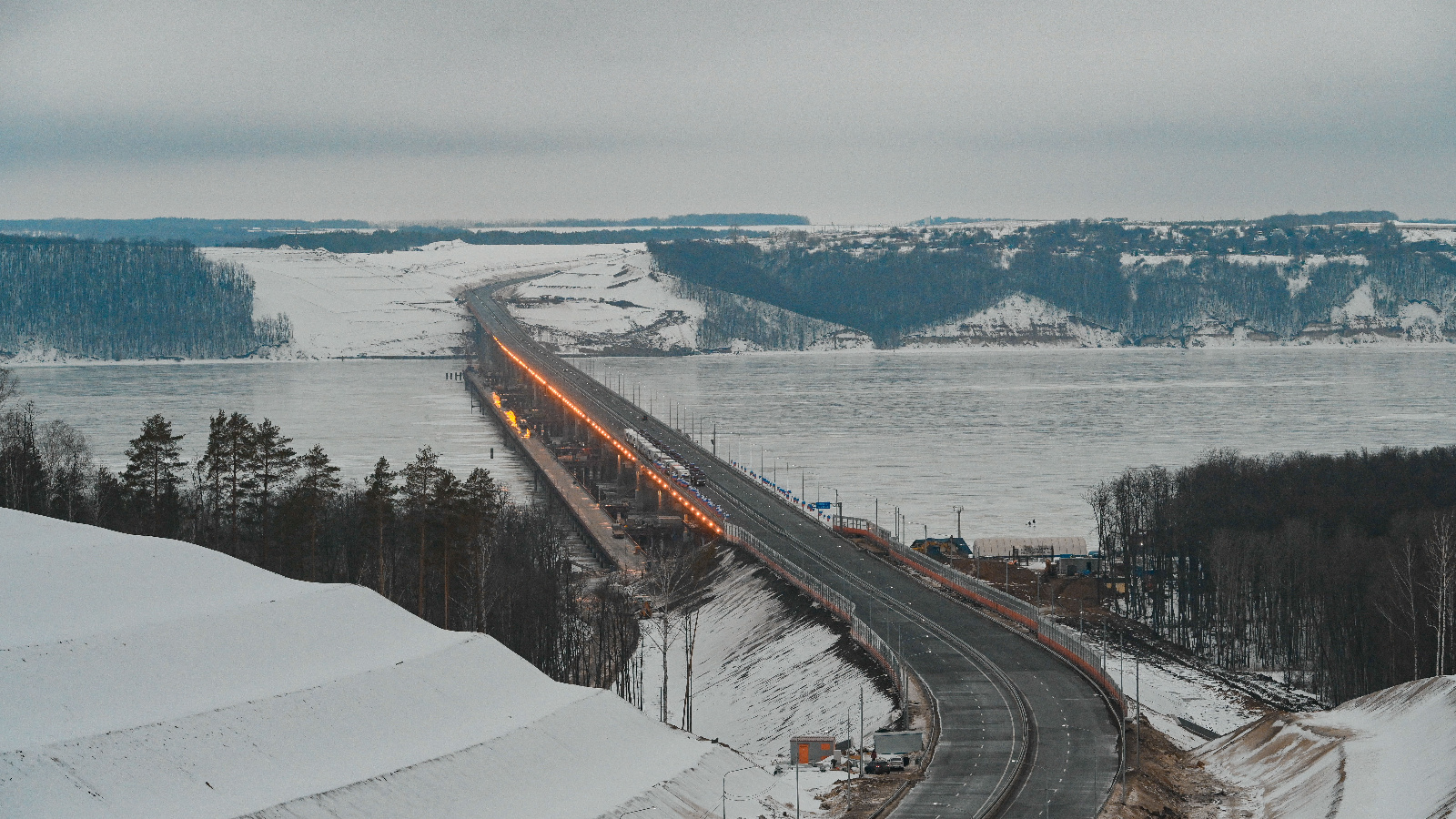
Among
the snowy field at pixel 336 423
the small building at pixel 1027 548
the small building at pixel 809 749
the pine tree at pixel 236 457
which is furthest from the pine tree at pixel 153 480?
the small building at pixel 1027 548

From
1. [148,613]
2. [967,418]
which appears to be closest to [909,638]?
[148,613]

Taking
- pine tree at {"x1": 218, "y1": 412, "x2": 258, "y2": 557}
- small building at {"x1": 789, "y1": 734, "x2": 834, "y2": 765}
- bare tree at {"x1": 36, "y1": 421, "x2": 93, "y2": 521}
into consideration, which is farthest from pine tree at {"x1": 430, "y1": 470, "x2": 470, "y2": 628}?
small building at {"x1": 789, "y1": 734, "x2": 834, "y2": 765}

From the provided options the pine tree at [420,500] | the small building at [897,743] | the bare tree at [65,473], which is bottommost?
the small building at [897,743]

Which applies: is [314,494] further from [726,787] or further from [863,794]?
[863,794]

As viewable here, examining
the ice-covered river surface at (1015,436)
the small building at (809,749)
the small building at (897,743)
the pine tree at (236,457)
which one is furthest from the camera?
the ice-covered river surface at (1015,436)

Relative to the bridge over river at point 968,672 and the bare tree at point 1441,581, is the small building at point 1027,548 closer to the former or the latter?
the bridge over river at point 968,672

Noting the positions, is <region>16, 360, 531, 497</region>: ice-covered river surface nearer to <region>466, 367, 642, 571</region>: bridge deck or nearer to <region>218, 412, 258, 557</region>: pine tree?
<region>466, 367, 642, 571</region>: bridge deck

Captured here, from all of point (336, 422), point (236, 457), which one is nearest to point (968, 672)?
point (236, 457)
